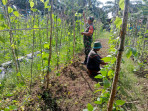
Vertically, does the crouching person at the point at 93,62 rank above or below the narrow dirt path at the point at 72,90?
above

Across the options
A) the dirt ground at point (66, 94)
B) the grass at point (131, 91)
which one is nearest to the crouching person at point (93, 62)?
the dirt ground at point (66, 94)

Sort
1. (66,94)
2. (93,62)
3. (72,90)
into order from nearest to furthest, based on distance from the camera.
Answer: (66,94) → (72,90) → (93,62)

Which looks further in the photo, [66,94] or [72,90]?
[72,90]

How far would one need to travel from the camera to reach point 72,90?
257 centimetres

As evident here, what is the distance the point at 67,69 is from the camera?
3.51 meters

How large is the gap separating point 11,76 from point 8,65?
0.71 meters

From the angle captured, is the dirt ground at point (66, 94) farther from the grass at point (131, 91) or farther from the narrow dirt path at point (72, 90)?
the grass at point (131, 91)

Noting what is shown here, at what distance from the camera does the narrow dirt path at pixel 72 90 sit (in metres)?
2.17

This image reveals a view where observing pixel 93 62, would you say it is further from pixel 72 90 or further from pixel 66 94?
pixel 66 94

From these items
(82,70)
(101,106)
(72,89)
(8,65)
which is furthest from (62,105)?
(8,65)

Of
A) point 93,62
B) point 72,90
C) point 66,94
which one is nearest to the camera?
point 66,94

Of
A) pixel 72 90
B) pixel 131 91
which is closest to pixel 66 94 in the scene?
pixel 72 90

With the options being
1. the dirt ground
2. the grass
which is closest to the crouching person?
the dirt ground

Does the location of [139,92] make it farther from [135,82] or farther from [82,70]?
[82,70]
